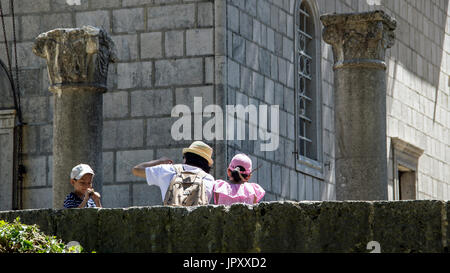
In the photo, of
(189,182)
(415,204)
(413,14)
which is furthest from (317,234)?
(413,14)

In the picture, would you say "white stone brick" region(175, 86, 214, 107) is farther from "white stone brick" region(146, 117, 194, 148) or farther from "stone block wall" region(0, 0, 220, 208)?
"white stone brick" region(146, 117, 194, 148)

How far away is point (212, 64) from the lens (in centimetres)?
1588

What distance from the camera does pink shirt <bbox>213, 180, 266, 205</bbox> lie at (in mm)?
11016

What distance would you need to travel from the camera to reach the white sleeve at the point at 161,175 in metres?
11.3

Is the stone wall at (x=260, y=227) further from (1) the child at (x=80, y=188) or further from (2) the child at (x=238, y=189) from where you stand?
(2) the child at (x=238, y=189)

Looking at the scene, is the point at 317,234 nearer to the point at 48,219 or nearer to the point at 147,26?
the point at 48,219

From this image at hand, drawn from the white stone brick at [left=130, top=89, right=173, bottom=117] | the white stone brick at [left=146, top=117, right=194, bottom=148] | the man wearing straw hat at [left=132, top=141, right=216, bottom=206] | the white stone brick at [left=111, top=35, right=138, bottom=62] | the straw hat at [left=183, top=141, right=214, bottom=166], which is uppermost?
the white stone brick at [left=111, top=35, right=138, bottom=62]

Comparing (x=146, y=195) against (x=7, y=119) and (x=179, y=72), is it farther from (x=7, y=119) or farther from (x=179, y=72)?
(x=7, y=119)

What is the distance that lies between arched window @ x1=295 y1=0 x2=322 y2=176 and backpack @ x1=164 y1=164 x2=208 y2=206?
734 centimetres

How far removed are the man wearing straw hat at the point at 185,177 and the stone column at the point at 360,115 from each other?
2684 millimetres

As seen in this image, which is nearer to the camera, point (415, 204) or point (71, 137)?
point (415, 204)

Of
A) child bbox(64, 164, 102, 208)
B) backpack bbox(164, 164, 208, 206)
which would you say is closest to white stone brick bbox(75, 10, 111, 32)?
child bbox(64, 164, 102, 208)

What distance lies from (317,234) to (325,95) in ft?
33.9

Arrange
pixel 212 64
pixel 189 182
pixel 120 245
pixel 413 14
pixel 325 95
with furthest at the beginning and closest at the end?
pixel 413 14 < pixel 325 95 < pixel 212 64 < pixel 189 182 < pixel 120 245
